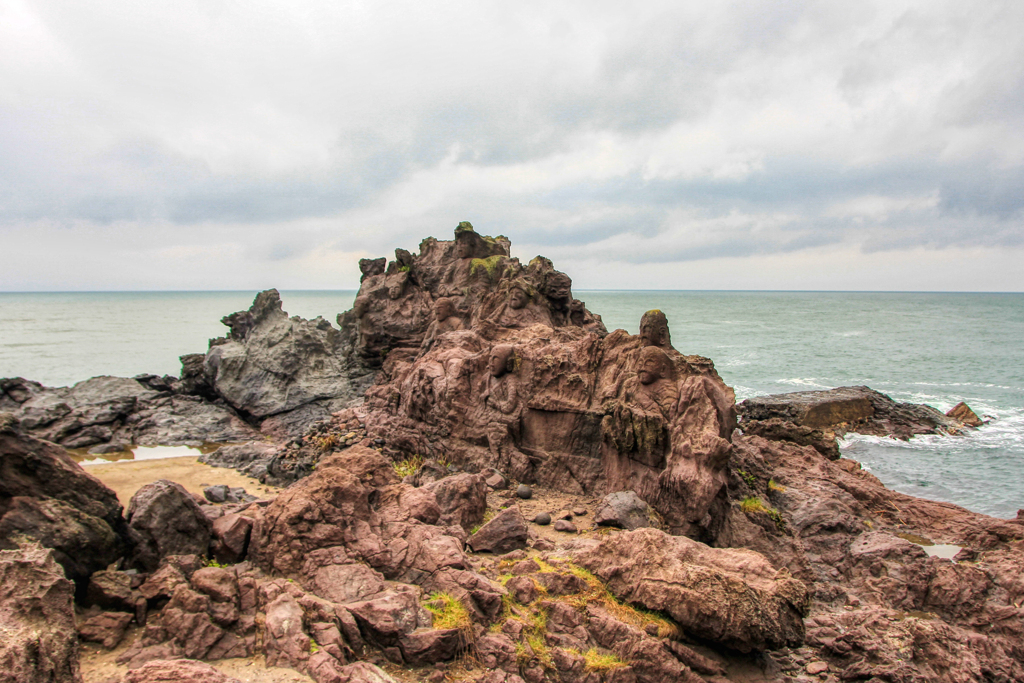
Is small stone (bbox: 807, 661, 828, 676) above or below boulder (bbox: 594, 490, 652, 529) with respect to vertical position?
below

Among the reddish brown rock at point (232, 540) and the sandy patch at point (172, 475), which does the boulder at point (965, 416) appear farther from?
the reddish brown rock at point (232, 540)

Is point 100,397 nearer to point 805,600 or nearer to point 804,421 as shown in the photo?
point 805,600

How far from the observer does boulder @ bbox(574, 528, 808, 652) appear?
7.15 metres

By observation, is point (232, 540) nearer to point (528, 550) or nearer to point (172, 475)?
point (528, 550)

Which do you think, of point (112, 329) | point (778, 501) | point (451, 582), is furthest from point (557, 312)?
point (112, 329)

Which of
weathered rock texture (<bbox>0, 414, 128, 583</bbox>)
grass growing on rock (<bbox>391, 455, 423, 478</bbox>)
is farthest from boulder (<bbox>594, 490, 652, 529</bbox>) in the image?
weathered rock texture (<bbox>0, 414, 128, 583</bbox>)

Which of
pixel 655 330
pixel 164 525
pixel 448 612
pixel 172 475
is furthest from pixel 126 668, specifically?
pixel 172 475

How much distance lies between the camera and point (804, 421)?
25812mm

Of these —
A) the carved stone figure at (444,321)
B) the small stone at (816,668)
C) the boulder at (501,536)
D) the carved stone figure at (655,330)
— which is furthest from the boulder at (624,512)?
the carved stone figure at (444,321)

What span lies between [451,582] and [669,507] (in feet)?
16.1

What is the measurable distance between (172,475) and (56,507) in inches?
421

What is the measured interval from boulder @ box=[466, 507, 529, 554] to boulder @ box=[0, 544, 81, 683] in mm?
5475

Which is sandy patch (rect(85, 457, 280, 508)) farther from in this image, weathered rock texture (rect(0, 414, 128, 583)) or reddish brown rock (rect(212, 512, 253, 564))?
weathered rock texture (rect(0, 414, 128, 583))

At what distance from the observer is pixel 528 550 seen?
966 centimetres
